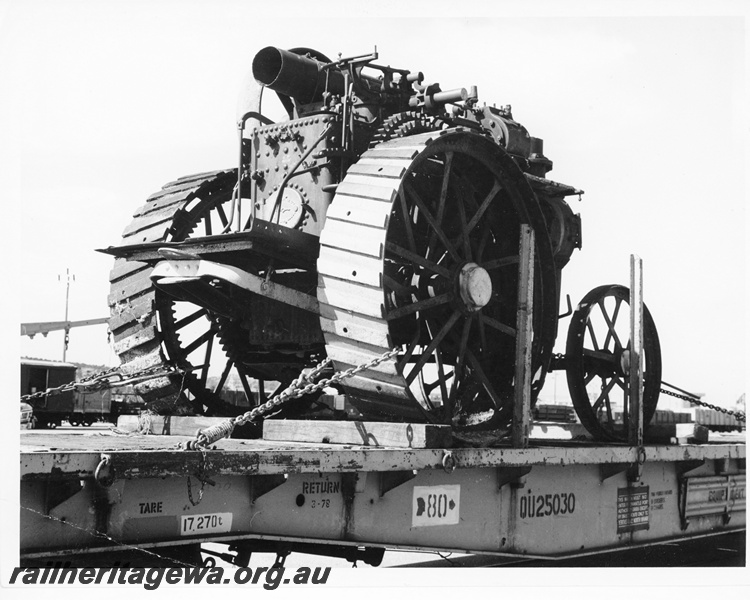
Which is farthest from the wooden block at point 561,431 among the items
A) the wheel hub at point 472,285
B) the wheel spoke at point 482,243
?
the wheel hub at point 472,285

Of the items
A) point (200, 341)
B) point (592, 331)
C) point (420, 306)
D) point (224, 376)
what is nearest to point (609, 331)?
point (592, 331)

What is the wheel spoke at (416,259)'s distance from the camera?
7.88 m

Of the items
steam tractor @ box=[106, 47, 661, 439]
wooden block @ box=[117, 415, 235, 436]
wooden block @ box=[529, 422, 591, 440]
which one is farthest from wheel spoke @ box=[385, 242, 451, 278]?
wooden block @ box=[529, 422, 591, 440]

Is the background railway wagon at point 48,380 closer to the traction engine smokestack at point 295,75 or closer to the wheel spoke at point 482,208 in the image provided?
the traction engine smokestack at point 295,75

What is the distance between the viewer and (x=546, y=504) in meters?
8.50

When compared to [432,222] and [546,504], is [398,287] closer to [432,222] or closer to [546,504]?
[432,222]

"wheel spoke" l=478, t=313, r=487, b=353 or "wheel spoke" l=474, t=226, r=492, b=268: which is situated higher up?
"wheel spoke" l=474, t=226, r=492, b=268

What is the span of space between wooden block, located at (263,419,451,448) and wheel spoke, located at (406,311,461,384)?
65 cm

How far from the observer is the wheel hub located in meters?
8.58

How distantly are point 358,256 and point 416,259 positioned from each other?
826 mm

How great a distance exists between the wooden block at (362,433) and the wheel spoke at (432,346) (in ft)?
2.12

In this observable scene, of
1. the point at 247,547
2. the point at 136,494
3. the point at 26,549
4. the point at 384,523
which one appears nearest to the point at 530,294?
the point at 384,523

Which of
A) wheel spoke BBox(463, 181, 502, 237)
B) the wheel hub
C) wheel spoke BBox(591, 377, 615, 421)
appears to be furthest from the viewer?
wheel spoke BBox(591, 377, 615, 421)

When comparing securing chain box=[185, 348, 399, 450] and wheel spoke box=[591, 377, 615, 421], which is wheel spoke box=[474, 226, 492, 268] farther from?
securing chain box=[185, 348, 399, 450]
